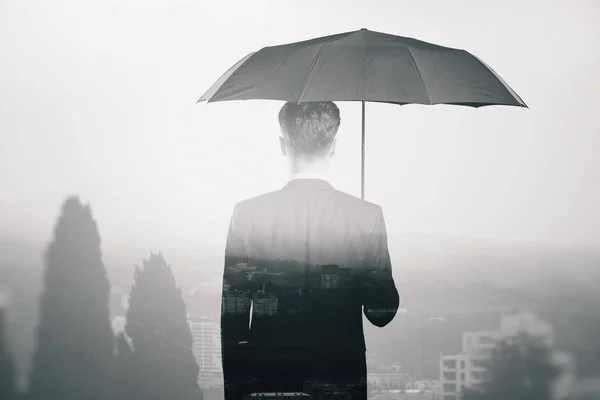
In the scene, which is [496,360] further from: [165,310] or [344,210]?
[344,210]

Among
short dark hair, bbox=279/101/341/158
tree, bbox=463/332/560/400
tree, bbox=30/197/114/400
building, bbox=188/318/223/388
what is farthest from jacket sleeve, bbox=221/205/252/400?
tree, bbox=463/332/560/400

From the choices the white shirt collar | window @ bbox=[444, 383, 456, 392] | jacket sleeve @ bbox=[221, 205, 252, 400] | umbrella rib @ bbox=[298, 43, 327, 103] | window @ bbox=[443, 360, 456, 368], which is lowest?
window @ bbox=[444, 383, 456, 392]

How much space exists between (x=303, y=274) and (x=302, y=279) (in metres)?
0.03

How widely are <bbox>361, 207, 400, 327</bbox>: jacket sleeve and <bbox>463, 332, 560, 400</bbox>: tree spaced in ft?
13.6

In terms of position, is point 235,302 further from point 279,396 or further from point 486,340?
point 486,340

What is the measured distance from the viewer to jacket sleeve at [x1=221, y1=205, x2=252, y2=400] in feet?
12.0

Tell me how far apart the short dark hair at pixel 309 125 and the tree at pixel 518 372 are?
14.4 feet

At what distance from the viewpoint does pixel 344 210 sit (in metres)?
3.66

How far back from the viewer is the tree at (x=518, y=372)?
7520 millimetres

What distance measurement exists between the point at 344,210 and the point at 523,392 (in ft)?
15.5

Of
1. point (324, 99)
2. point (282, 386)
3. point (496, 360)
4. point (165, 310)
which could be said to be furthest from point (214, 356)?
point (324, 99)

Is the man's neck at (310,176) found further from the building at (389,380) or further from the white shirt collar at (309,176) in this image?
the building at (389,380)

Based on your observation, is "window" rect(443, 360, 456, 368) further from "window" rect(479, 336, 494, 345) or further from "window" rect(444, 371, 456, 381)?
"window" rect(479, 336, 494, 345)

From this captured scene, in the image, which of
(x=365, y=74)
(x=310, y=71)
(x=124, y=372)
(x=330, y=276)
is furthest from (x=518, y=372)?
(x=310, y=71)
